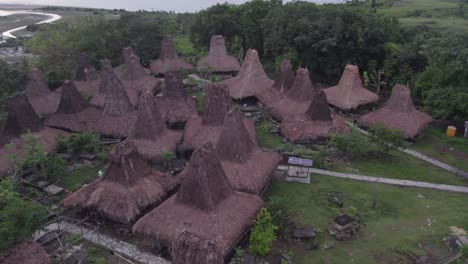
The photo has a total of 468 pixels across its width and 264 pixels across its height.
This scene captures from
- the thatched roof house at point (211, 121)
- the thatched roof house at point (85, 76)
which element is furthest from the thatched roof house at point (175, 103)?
the thatched roof house at point (85, 76)

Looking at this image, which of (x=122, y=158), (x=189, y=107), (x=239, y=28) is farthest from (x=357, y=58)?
(x=122, y=158)

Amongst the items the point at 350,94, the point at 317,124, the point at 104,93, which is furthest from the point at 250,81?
the point at 104,93

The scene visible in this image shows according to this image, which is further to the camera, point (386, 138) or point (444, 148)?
point (444, 148)

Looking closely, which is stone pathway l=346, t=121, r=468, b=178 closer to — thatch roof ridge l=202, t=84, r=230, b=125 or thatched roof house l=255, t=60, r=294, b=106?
thatched roof house l=255, t=60, r=294, b=106

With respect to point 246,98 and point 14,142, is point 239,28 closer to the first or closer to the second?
point 246,98

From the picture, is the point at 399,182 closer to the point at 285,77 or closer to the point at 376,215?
the point at 376,215

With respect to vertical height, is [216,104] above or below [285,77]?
below
